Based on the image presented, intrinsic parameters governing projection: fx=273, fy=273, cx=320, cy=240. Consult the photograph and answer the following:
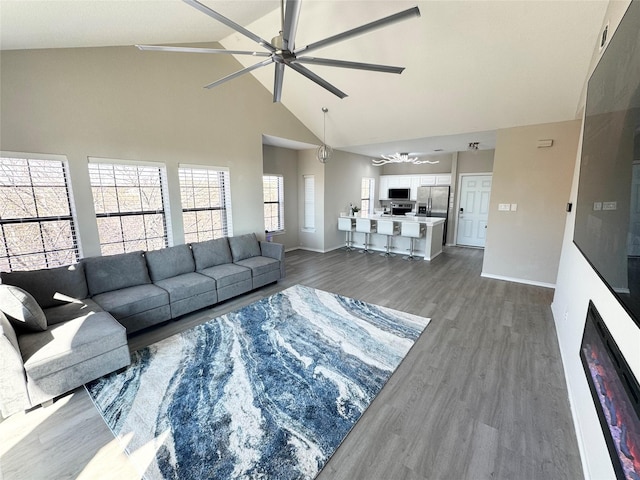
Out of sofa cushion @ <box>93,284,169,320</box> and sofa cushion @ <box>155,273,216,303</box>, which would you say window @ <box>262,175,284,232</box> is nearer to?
sofa cushion @ <box>155,273,216,303</box>

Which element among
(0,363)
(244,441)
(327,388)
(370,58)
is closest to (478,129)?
(370,58)

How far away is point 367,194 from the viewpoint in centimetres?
882

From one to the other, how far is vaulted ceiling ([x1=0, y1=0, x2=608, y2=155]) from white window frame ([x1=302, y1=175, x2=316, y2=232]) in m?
2.14

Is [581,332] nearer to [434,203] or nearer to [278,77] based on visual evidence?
[278,77]

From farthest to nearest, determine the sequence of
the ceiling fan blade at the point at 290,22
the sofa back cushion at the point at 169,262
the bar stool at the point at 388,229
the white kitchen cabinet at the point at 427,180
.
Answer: the white kitchen cabinet at the point at 427,180 < the bar stool at the point at 388,229 < the sofa back cushion at the point at 169,262 < the ceiling fan blade at the point at 290,22

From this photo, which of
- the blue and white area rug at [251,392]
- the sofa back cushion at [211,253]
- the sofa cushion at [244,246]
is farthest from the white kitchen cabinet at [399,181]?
the sofa back cushion at [211,253]

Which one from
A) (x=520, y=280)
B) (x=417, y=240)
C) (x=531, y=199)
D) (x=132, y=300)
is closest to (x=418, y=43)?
(x=531, y=199)

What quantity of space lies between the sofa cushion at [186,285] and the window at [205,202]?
85 cm

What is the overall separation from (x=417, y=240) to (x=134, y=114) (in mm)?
5909

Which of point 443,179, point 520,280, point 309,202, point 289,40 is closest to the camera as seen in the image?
point 289,40

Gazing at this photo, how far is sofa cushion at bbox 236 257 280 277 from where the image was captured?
4.20m

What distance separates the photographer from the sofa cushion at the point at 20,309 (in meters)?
2.13

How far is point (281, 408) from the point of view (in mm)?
2018

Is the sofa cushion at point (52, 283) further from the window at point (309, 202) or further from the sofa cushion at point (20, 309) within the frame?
the window at point (309, 202)
